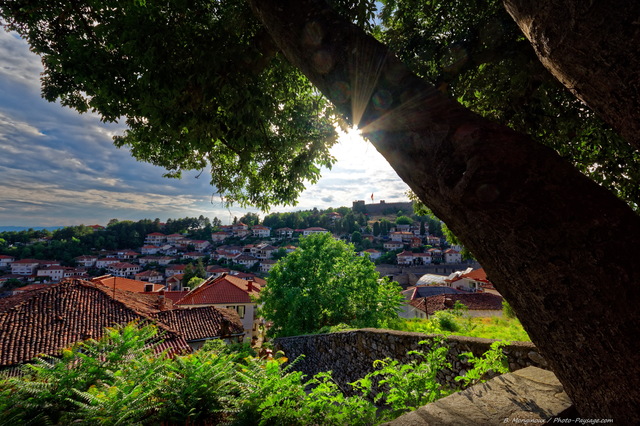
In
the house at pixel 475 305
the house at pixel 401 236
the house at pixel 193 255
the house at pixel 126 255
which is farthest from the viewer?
the house at pixel 401 236

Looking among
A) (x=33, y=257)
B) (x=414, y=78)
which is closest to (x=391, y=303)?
(x=414, y=78)

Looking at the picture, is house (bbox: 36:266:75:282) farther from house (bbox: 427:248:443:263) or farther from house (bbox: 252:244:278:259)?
house (bbox: 427:248:443:263)

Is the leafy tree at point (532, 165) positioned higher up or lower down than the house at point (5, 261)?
higher up

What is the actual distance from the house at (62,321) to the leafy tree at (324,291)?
14.8 ft

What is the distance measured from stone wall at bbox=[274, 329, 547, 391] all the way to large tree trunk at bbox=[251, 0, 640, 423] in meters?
2.50

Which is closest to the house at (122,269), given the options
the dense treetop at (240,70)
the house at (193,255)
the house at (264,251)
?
the house at (193,255)

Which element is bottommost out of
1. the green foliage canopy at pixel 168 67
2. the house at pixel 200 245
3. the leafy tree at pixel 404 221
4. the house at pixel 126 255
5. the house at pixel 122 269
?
the house at pixel 122 269

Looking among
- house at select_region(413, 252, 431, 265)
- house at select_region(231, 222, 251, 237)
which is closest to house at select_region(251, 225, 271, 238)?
house at select_region(231, 222, 251, 237)

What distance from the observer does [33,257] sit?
82312 mm

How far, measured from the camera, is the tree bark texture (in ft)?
3.77

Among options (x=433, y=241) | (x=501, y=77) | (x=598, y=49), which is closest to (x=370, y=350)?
(x=501, y=77)

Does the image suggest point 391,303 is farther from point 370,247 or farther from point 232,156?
point 370,247

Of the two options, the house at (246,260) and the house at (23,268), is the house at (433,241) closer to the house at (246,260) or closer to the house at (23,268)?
the house at (246,260)

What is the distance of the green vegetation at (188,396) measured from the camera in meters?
2.38
